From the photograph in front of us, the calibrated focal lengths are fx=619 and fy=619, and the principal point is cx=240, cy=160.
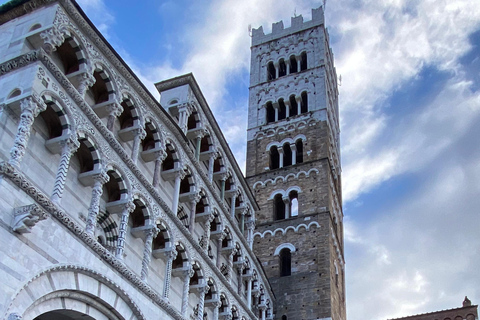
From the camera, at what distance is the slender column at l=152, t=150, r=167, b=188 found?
17.0m

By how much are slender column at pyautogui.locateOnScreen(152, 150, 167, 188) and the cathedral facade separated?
0.10 feet

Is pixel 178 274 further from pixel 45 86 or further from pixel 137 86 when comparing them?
pixel 45 86

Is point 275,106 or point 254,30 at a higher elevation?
point 254,30

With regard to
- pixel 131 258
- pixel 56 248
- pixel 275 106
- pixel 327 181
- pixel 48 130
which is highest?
pixel 275 106

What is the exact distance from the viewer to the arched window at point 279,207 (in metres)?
33.1

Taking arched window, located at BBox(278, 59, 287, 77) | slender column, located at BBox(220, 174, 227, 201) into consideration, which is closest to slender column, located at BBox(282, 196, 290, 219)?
slender column, located at BBox(220, 174, 227, 201)

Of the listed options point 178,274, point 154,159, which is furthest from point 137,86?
point 178,274

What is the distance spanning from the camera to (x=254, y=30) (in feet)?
141

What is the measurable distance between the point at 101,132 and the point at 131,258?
138 inches

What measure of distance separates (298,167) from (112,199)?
1914cm

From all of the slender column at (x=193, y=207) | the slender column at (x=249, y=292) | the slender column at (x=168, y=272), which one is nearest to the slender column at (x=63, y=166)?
the slender column at (x=168, y=272)

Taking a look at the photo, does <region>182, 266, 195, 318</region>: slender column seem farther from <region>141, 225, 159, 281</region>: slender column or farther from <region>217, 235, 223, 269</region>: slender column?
<region>217, 235, 223, 269</region>: slender column

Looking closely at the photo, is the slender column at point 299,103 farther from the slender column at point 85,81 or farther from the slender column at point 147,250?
the slender column at point 85,81

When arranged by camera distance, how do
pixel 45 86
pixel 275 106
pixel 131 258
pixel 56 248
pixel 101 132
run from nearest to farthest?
pixel 56 248, pixel 45 86, pixel 101 132, pixel 131 258, pixel 275 106
